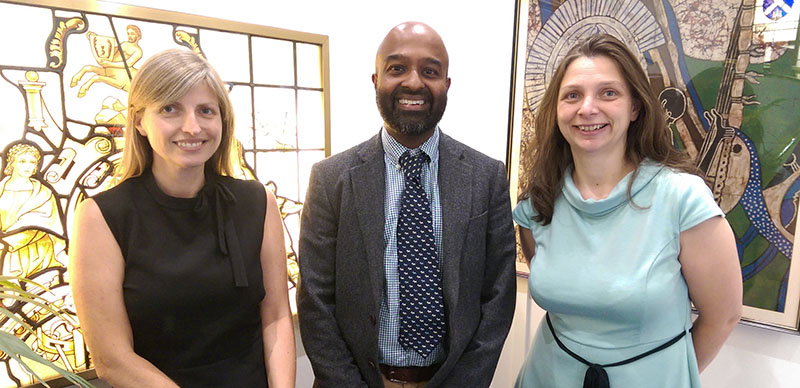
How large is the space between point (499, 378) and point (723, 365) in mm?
916

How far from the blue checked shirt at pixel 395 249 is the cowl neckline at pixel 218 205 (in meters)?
0.39

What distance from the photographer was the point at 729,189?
158 cm

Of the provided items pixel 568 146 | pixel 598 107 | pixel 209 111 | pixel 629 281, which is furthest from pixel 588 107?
pixel 209 111

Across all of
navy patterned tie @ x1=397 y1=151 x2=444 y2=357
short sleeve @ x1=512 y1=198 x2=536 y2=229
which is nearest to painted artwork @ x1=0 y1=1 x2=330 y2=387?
navy patterned tie @ x1=397 y1=151 x2=444 y2=357

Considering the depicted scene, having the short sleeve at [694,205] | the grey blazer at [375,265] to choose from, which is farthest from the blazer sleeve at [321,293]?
the short sleeve at [694,205]

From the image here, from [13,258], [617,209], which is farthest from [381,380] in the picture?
[13,258]

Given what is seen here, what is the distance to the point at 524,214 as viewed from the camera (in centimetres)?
156

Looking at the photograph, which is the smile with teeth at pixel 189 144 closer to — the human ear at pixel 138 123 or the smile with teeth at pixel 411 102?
the human ear at pixel 138 123

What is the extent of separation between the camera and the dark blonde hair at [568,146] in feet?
4.25

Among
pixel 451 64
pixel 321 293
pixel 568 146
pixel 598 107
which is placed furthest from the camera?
pixel 451 64

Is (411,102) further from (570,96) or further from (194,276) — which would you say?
(194,276)

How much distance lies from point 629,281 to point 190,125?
118 centimetres

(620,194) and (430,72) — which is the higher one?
(430,72)

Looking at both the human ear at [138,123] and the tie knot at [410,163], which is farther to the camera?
the tie knot at [410,163]
